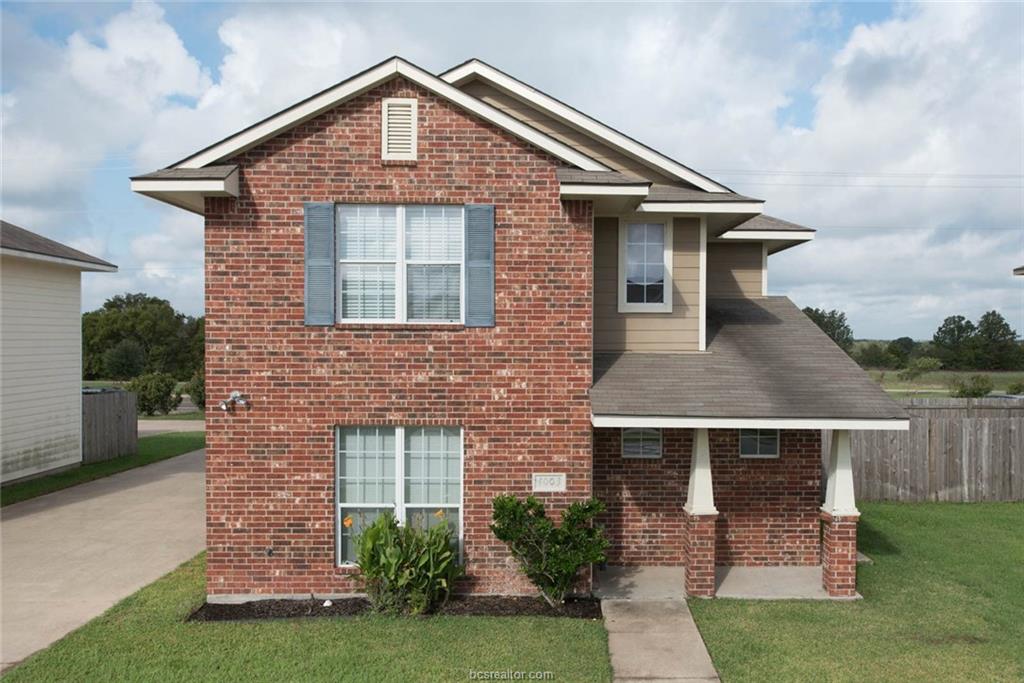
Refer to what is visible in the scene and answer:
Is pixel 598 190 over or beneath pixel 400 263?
over

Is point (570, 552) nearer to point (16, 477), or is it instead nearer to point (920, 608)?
point (920, 608)

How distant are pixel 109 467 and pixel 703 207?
17.1 m

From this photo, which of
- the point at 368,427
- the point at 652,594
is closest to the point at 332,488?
the point at 368,427

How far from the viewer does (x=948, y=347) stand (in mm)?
59625

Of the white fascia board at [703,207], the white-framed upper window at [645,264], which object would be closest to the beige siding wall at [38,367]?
the white-framed upper window at [645,264]

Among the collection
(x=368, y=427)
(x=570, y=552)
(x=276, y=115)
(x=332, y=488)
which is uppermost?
(x=276, y=115)

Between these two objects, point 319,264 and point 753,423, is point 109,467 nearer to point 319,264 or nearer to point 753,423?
point 319,264

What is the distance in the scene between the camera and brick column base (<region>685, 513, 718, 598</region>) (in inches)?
369

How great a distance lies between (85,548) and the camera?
38.9ft

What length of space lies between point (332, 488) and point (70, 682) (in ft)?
10.7

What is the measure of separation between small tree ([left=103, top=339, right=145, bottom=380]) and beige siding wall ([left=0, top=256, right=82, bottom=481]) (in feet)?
136

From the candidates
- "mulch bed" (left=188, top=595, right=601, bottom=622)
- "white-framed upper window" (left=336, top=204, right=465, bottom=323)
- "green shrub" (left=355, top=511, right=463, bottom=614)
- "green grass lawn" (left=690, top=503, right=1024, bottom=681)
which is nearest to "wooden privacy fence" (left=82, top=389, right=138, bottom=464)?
"mulch bed" (left=188, top=595, right=601, bottom=622)

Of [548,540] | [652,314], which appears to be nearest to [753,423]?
[652,314]

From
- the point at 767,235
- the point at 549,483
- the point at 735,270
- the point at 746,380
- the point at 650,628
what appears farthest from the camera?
the point at 735,270
